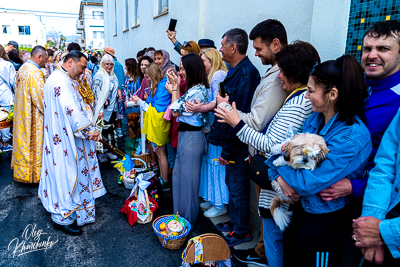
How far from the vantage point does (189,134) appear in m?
3.08

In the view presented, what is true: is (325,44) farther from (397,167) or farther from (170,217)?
(170,217)

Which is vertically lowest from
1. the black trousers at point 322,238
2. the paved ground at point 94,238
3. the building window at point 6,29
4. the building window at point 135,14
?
the paved ground at point 94,238

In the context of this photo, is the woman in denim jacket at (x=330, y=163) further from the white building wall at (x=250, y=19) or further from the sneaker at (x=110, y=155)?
the sneaker at (x=110, y=155)

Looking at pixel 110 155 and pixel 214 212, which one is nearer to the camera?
pixel 214 212

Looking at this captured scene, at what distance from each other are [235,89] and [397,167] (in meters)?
1.58

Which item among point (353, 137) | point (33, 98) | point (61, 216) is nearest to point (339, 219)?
point (353, 137)

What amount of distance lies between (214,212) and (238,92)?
69.5 inches

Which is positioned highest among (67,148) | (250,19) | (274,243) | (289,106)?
(250,19)

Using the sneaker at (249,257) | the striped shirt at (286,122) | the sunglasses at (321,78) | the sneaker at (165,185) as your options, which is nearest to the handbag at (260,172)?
the striped shirt at (286,122)

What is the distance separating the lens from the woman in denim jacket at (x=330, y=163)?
145cm

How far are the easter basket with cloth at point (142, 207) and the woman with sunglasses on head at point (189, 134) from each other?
35 centimetres

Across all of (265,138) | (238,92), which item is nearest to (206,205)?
(238,92)

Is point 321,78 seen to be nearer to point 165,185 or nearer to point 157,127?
point 157,127

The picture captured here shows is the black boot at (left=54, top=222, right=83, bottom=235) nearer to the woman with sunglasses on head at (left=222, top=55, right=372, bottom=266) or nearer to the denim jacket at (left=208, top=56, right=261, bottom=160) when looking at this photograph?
the denim jacket at (left=208, top=56, right=261, bottom=160)
